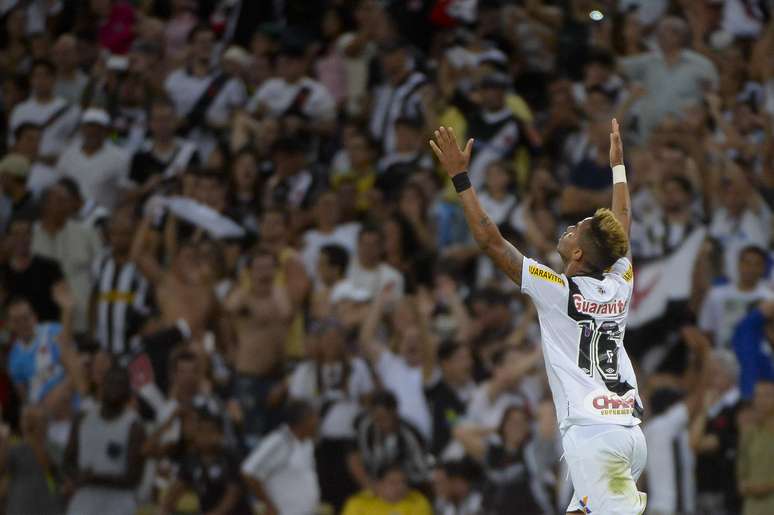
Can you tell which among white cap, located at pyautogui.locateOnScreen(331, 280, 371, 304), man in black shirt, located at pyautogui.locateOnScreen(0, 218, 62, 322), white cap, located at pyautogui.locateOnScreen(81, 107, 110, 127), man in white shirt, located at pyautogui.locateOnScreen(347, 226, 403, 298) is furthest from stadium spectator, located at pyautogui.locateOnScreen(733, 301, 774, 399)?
white cap, located at pyautogui.locateOnScreen(81, 107, 110, 127)

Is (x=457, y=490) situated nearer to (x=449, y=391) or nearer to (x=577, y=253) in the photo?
(x=449, y=391)

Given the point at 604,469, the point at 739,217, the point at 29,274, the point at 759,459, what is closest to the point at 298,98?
the point at 29,274

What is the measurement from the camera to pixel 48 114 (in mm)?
16891

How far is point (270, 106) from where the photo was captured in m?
16.4

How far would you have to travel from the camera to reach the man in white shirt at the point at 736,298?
12.9 m

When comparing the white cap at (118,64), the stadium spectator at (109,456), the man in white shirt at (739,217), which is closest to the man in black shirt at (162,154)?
the white cap at (118,64)

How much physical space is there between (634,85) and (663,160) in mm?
1268

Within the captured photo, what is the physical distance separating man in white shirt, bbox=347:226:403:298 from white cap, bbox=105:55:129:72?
14.9 ft

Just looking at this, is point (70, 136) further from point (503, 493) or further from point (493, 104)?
point (503, 493)

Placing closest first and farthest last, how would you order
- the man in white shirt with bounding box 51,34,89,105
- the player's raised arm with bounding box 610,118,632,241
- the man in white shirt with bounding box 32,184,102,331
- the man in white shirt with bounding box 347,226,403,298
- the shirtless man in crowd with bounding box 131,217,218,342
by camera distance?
1. the player's raised arm with bounding box 610,118,632,241
2. the man in white shirt with bounding box 347,226,403,298
3. the shirtless man in crowd with bounding box 131,217,218,342
4. the man in white shirt with bounding box 32,184,102,331
5. the man in white shirt with bounding box 51,34,89,105

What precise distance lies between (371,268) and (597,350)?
6308mm

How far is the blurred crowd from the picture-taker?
1287 cm

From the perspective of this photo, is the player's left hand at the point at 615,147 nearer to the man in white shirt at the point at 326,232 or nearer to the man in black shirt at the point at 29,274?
the man in white shirt at the point at 326,232

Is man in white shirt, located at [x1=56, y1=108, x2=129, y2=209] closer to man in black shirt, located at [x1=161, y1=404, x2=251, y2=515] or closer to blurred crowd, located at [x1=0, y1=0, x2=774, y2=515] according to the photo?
blurred crowd, located at [x1=0, y1=0, x2=774, y2=515]
